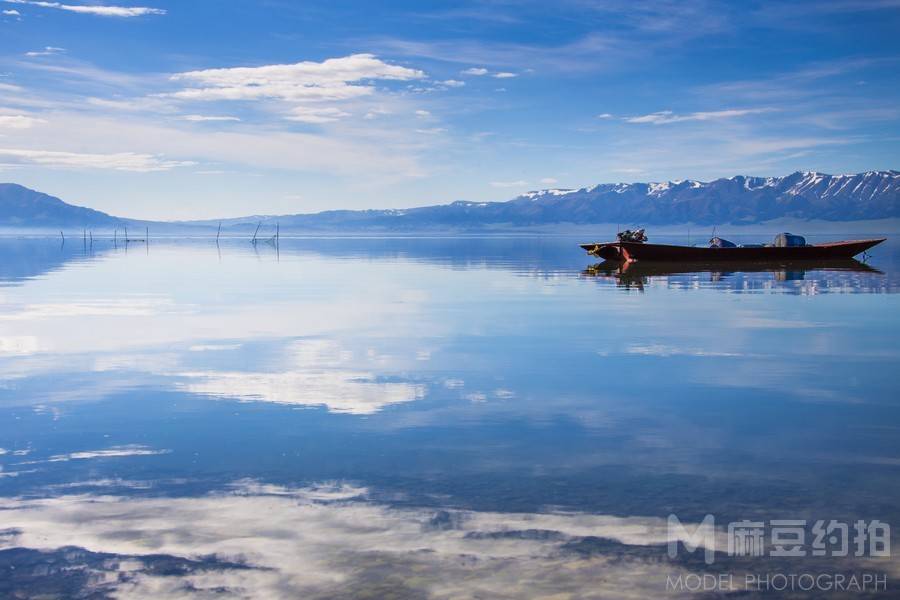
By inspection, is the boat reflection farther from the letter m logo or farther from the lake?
the letter m logo

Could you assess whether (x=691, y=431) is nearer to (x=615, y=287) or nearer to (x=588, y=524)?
(x=588, y=524)

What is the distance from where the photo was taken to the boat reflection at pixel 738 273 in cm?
5397

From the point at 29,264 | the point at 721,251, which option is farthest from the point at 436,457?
the point at 29,264

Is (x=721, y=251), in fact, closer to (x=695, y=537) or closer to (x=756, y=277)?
(x=756, y=277)

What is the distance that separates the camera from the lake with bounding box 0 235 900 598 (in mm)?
8797

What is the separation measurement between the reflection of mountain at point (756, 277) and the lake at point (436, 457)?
21759mm

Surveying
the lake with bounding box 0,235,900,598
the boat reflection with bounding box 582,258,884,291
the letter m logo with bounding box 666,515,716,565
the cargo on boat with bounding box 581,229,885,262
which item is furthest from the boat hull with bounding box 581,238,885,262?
the letter m logo with bounding box 666,515,716,565

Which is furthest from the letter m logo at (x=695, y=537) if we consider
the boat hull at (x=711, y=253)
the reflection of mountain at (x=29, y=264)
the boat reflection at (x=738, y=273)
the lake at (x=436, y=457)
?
the boat hull at (x=711, y=253)

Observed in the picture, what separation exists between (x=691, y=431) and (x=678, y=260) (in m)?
69.7

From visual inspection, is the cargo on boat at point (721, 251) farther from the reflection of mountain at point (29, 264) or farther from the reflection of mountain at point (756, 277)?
the reflection of mountain at point (29, 264)

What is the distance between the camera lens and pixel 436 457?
504 inches

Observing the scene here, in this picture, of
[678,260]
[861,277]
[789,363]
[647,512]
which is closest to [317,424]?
[647,512]

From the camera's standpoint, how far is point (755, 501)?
417 inches

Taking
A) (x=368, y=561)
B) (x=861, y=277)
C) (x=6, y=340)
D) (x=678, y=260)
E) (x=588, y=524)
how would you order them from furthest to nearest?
1. (x=678, y=260)
2. (x=861, y=277)
3. (x=6, y=340)
4. (x=588, y=524)
5. (x=368, y=561)
